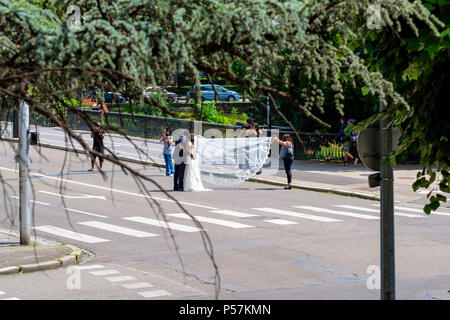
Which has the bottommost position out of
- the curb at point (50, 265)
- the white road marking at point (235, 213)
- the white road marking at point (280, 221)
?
the curb at point (50, 265)

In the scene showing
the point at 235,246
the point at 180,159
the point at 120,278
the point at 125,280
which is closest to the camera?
the point at 125,280

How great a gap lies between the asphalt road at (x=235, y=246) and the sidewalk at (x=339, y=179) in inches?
44.3

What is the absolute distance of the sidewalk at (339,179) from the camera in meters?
24.3

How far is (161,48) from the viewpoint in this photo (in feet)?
14.4

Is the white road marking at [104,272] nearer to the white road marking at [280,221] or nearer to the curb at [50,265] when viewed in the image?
the curb at [50,265]

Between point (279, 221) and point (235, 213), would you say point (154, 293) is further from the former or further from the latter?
point (235, 213)

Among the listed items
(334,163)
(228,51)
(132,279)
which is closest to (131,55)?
(228,51)

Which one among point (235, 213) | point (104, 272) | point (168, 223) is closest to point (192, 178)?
point (235, 213)

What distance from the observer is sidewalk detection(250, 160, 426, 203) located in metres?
24.3

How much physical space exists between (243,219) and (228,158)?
7.24 meters

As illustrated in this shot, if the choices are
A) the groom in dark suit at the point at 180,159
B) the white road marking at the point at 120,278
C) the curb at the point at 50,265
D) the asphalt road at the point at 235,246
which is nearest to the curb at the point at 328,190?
the asphalt road at the point at 235,246

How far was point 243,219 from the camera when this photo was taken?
61.4ft

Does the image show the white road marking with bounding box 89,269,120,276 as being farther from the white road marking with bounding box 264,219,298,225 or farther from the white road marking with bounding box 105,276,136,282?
the white road marking with bounding box 264,219,298,225

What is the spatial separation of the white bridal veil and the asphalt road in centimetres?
136
